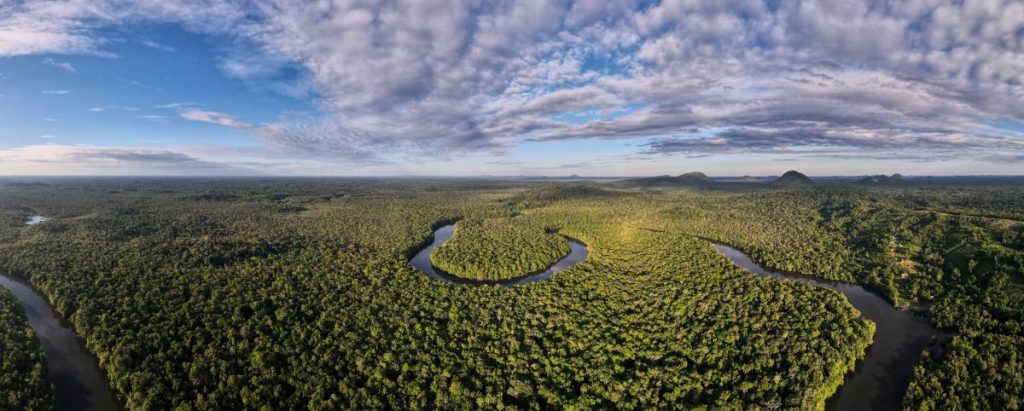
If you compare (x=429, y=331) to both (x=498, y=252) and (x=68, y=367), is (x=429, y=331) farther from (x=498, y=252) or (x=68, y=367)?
(x=68, y=367)

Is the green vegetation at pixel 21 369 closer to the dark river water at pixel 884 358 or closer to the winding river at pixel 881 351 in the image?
the winding river at pixel 881 351

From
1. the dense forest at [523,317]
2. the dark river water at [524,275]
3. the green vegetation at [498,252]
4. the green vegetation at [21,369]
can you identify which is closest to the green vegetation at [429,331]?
the dense forest at [523,317]

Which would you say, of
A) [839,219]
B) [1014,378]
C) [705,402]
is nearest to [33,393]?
[705,402]

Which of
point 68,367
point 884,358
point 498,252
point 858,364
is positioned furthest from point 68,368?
A: point 884,358

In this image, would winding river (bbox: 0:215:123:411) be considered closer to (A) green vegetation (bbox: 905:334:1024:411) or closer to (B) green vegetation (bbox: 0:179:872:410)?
(B) green vegetation (bbox: 0:179:872:410)

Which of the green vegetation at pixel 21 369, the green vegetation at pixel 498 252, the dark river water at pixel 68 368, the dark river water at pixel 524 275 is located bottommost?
the dark river water at pixel 68 368

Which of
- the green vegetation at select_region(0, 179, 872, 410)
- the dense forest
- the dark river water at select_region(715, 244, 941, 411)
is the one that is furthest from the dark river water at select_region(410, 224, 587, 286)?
the dark river water at select_region(715, 244, 941, 411)

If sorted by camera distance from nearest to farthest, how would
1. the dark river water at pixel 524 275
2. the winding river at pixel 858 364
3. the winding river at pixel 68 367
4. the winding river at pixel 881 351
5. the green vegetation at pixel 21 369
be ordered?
the green vegetation at pixel 21 369, the winding river at pixel 881 351, the winding river at pixel 858 364, the winding river at pixel 68 367, the dark river water at pixel 524 275
